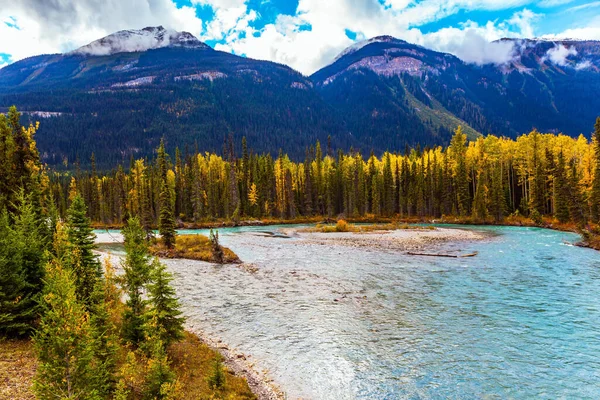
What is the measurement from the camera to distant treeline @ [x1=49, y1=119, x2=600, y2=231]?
86.9 meters

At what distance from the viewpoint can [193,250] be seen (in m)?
49.2

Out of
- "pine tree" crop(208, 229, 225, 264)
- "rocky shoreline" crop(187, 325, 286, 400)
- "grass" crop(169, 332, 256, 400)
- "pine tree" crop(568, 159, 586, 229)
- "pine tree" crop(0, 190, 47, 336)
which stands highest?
"pine tree" crop(568, 159, 586, 229)

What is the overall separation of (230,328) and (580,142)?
10320cm

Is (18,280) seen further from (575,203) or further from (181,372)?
(575,203)

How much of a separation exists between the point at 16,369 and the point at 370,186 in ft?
382

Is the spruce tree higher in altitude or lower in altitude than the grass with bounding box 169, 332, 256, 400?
higher

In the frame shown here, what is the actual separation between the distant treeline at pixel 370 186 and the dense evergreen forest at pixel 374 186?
309 mm

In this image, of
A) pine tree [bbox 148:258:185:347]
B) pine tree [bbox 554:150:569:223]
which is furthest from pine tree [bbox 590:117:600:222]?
pine tree [bbox 148:258:185:347]

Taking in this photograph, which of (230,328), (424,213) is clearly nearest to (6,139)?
(230,328)

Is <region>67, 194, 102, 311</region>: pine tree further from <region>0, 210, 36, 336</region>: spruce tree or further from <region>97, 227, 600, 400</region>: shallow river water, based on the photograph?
<region>97, 227, 600, 400</region>: shallow river water

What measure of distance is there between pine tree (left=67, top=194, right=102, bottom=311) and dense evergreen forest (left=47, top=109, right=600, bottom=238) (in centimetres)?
6486

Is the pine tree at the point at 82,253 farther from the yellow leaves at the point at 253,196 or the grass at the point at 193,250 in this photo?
the yellow leaves at the point at 253,196

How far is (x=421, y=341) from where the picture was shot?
18984mm

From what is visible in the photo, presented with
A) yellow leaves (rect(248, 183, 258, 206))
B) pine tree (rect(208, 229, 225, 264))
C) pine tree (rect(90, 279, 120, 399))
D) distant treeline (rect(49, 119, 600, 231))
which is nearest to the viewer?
pine tree (rect(90, 279, 120, 399))
